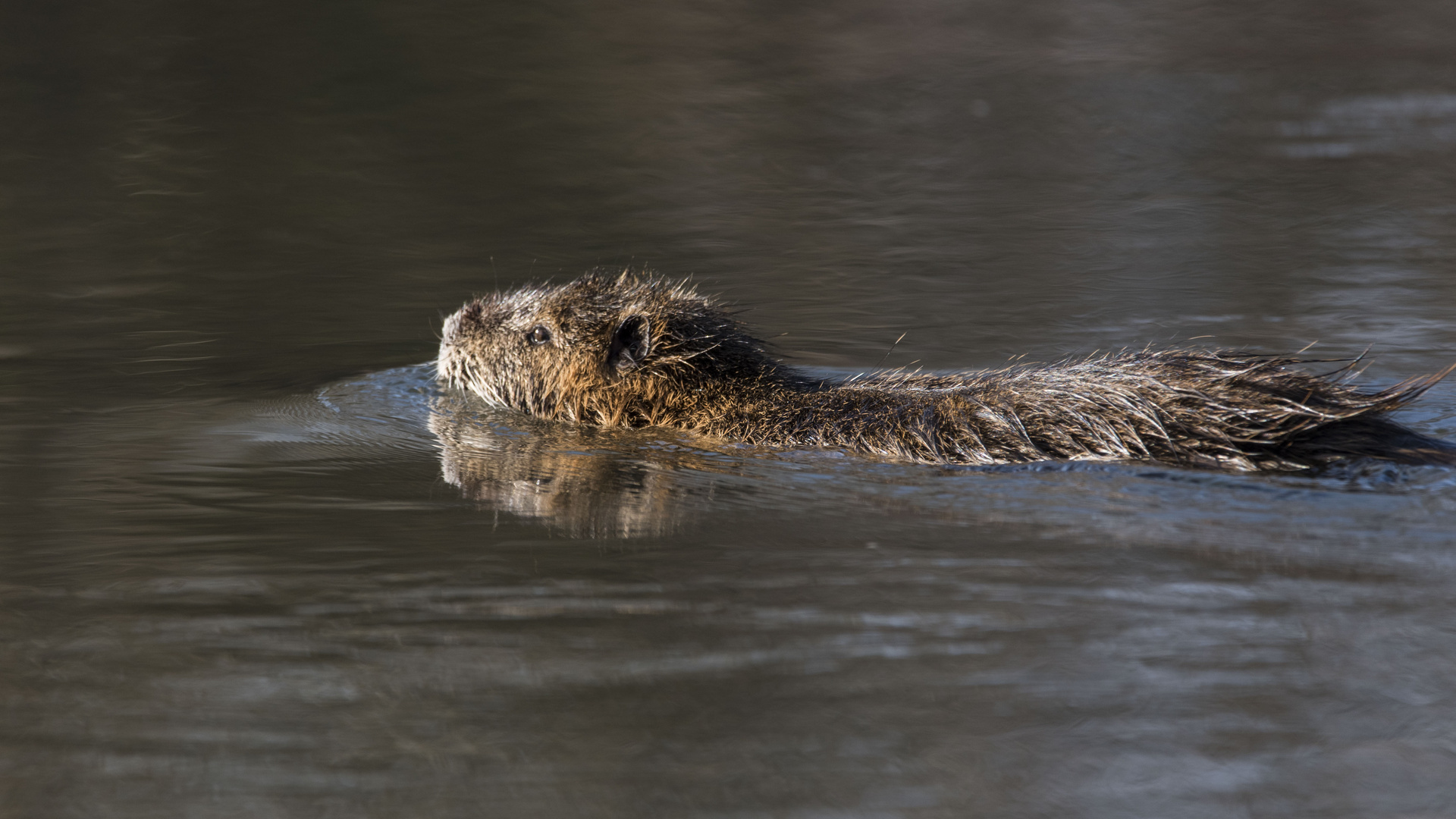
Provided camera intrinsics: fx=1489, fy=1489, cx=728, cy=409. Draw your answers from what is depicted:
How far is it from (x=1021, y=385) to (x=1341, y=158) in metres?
8.56

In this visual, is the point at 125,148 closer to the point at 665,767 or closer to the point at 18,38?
Result: the point at 18,38

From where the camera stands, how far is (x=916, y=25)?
64.2ft

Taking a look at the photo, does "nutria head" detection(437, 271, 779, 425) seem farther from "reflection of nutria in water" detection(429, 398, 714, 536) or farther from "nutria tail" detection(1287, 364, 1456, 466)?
"nutria tail" detection(1287, 364, 1456, 466)

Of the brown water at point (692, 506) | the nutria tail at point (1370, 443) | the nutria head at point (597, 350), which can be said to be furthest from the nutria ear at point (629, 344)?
the nutria tail at point (1370, 443)

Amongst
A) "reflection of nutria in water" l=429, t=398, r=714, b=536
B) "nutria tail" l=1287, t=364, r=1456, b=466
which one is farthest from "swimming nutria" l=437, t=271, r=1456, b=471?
"reflection of nutria in water" l=429, t=398, r=714, b=536

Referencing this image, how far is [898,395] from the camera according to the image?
5.75 m

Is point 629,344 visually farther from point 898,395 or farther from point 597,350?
point 898,395

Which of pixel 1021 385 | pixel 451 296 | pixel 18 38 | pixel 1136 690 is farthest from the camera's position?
pixel 18 38

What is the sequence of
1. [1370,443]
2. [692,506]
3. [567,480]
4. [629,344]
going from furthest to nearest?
[629,344] < [567,480] < [692,506] < [1370,443]

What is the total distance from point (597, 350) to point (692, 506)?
4.57 feet

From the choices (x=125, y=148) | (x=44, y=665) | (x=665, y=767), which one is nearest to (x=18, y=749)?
(x=44, y=665)

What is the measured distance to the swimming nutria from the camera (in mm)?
5000

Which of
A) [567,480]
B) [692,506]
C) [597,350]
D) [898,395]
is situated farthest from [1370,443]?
[597,350]

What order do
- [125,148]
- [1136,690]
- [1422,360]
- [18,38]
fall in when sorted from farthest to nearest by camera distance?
[18,38], [125,148], [1422,360], [1136,690]
